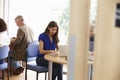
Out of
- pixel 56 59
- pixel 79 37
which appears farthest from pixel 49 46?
pixel 79 37

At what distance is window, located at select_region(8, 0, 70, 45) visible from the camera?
510 centimetres

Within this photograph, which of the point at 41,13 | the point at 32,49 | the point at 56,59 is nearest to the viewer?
the point at 56,59

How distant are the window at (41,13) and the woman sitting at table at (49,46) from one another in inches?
54.4

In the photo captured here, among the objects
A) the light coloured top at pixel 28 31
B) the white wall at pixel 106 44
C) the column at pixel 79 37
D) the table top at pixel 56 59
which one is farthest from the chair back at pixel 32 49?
the white wall at pixel 106 44

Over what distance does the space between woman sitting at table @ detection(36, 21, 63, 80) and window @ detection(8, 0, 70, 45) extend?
54.4 inches

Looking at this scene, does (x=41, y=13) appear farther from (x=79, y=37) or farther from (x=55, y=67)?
(x=79, y=37)

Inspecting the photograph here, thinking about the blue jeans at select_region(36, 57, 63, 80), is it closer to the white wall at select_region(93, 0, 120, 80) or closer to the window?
the window

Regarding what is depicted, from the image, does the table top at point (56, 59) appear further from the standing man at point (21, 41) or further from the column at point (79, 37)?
the column at point (79, 37)

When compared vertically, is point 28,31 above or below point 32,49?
above

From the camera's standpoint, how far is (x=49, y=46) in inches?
140

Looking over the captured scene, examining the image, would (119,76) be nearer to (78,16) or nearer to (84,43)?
(84,43)

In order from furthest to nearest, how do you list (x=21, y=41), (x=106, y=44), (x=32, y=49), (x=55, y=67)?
(x=21, y=41), (x=32, y=49), (x=55, y=67), (x=106, y=44)

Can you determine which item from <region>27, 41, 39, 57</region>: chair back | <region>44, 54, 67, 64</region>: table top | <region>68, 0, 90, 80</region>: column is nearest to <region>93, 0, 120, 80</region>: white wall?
<region>68, 0, 90, 80</region>: column

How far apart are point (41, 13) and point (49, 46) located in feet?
6.35
